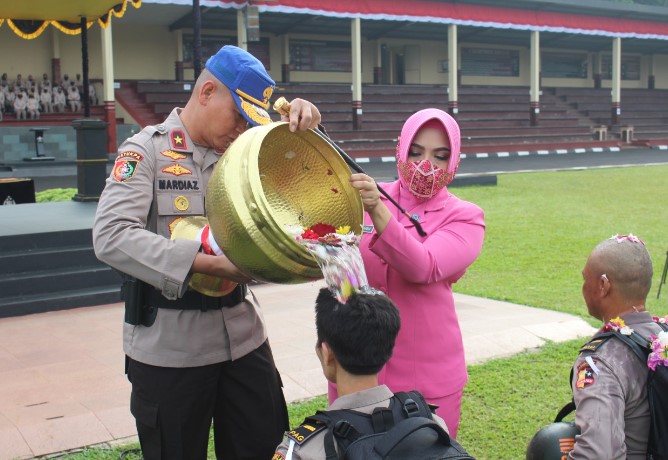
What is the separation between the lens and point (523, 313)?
654 centimetres

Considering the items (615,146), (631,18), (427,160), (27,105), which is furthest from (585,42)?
(427,160)

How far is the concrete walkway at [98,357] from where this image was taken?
401 centimetres

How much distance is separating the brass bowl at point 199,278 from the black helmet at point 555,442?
1202 mm

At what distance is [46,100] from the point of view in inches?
809

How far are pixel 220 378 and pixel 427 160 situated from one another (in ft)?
3.37

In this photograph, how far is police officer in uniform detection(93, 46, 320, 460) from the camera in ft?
7.91

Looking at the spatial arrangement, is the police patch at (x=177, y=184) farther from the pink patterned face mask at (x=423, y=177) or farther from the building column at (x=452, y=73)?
the building column at (x=452, y=73)

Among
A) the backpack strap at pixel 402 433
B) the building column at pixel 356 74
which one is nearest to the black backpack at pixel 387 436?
the backpack strap at pixel 402 433

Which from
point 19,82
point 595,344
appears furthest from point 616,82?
point 595,344

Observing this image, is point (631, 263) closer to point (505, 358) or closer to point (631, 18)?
point (505, 358)

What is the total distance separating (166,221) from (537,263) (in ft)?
22.8

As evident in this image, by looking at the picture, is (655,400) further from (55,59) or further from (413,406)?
(55,59)

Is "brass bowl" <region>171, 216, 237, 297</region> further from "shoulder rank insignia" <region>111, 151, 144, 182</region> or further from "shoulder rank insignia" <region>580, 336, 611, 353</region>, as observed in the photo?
"shoulder rank insignia" <region>580, 336, 611, 353</region>

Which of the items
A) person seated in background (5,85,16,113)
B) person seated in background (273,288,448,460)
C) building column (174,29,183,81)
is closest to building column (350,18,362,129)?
building column (174,29,183,81)
